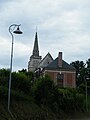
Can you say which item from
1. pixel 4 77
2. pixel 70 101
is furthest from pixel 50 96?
pixel 4 77

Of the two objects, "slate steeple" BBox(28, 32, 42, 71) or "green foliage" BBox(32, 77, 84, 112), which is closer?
"green foliage" BBox(32, 77, 84, 112)

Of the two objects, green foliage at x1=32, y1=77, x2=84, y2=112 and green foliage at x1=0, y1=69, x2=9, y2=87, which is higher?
green foliage at x1=0, y1=69, x2=9, y2=87

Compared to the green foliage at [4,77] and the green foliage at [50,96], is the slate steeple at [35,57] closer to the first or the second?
the green foliage at [50,96]

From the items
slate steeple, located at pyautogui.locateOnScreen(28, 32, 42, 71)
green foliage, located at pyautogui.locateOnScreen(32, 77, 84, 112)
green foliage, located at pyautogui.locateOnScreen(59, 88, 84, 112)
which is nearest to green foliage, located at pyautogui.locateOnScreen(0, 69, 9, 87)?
green foliage, located at pyautogui.locateOnScreen(32, 77, 84, 112)

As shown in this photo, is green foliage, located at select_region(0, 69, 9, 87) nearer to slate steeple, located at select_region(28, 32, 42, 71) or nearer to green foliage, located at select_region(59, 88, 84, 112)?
green foliage, located at select_region(59, 88, 84, 112)

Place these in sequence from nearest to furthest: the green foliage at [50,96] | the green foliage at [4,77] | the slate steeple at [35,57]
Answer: the green foliage at [4,77] → the green foliage at [50,96] → the slate steeple at [35,57]

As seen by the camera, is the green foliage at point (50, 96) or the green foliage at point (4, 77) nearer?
the green foliage at point (4, 77)

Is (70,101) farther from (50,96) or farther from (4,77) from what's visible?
(4,77)

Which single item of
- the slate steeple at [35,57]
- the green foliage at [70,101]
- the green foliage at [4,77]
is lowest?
the green foliage at [70,101]

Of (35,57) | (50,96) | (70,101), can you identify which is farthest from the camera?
(35,57)

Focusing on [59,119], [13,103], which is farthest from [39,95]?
[13,103]

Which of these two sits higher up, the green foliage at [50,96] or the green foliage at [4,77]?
the green foliage at [4,77]

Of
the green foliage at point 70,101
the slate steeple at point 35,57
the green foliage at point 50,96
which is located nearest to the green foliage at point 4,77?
the green foliage at point 50,96

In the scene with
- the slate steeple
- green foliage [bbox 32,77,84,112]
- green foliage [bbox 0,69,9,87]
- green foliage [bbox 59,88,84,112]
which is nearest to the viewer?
green foliage [bbox 0,69,9,87]
